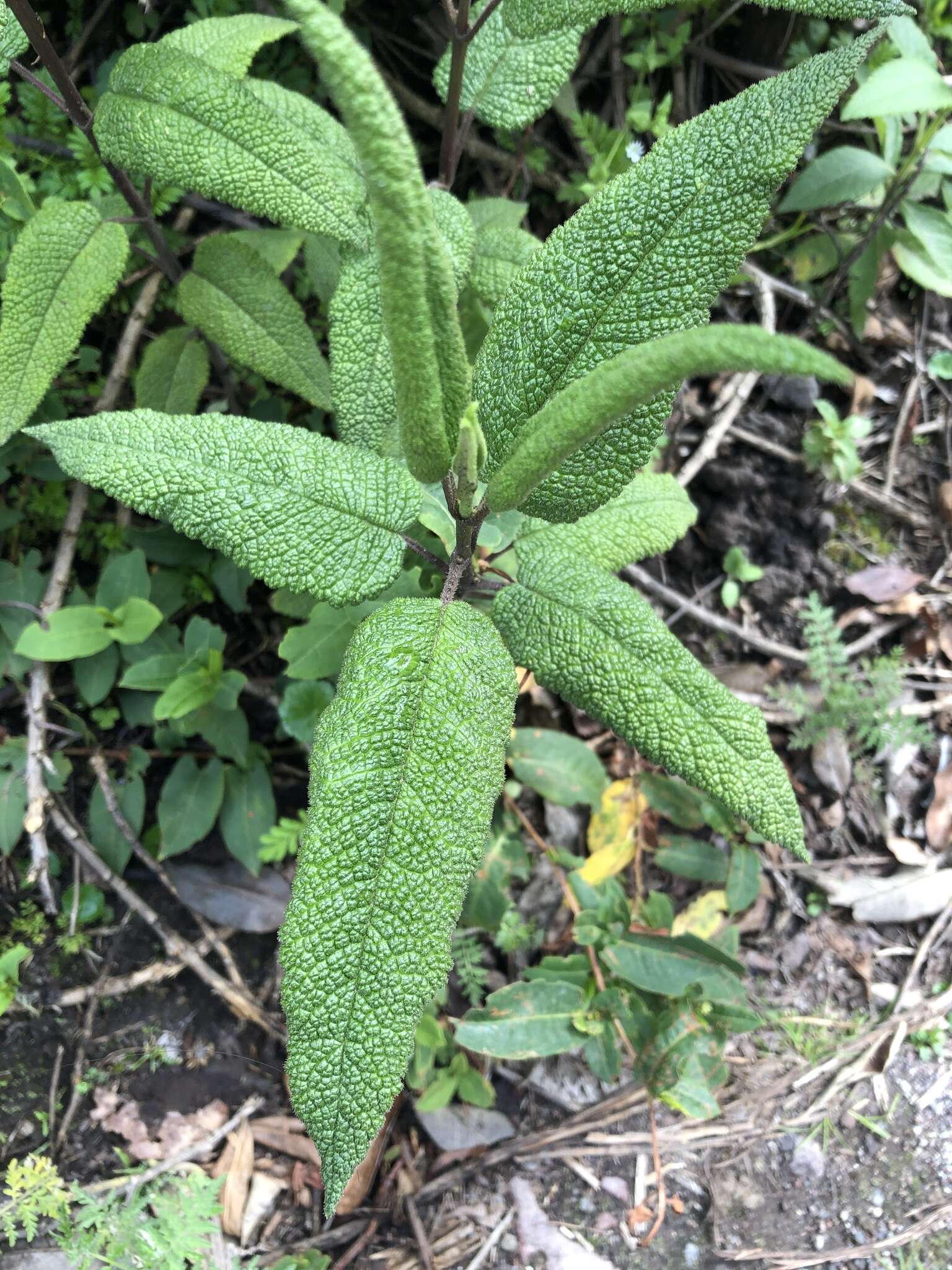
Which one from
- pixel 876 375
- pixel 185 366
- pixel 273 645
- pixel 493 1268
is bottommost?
pixel 493 1268

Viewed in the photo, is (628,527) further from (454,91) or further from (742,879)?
(742,879)

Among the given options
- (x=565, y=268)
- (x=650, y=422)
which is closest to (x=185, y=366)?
(x=565, y=268)

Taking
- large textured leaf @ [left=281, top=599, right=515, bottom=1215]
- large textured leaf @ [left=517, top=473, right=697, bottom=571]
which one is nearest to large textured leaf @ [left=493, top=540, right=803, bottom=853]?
large textured leaf @ [left=517, top=473, right=697, bottom=571]

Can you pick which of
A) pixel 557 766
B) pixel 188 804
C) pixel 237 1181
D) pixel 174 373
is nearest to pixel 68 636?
pixel 188 804

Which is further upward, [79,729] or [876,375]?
[876,375]

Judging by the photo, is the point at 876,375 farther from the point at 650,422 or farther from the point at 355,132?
the point at 355,132

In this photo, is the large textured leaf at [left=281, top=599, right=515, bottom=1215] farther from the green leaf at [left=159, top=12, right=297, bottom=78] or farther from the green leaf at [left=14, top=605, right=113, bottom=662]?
the green leaf at [left=159, top=12, right=297, bottom=78]

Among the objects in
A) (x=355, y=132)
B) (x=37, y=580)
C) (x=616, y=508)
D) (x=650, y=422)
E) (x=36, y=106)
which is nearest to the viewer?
(x=355, y=132)
